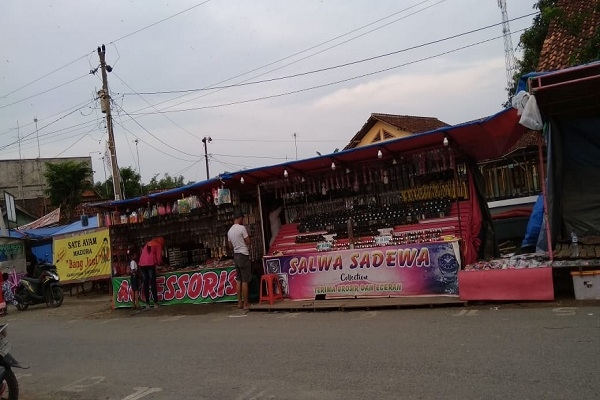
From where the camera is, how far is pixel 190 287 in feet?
39.8

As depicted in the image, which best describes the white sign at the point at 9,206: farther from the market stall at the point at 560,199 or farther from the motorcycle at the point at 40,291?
the market stall at the point at 560,199

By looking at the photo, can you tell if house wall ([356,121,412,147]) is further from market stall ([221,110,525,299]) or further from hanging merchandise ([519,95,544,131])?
hanging merchandise ([519,95,544,131])

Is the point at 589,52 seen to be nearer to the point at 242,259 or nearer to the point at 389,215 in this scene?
the point at 389,215

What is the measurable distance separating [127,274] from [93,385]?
8059mm

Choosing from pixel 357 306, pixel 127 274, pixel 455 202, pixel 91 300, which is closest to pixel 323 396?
pixel 357 306

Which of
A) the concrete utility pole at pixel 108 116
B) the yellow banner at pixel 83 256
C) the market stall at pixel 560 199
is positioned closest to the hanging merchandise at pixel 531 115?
the market stall at pixel 560 199

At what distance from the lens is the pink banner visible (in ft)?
29.5

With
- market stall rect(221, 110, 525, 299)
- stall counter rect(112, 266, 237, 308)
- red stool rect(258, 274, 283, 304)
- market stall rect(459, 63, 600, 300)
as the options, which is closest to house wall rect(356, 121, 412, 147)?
market stall rect(221, 110, 525, 299)

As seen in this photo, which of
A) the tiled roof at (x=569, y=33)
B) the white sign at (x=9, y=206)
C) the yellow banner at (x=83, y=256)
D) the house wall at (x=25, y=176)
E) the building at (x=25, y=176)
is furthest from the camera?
the house wall at (x=25, y=176)

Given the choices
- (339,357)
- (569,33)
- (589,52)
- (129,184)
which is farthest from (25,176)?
(339,357)

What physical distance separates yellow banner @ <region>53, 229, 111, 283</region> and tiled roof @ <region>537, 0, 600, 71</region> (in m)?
12.8

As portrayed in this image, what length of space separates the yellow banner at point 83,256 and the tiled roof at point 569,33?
12.8 meters

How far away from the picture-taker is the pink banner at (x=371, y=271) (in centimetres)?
899

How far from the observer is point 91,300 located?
16.6 meters
